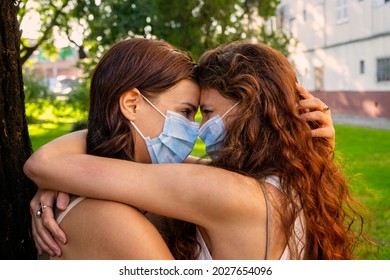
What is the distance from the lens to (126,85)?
2.67 metres

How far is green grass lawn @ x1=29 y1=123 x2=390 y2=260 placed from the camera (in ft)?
20.2

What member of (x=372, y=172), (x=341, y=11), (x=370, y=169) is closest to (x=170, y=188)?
(x=372, y=172)

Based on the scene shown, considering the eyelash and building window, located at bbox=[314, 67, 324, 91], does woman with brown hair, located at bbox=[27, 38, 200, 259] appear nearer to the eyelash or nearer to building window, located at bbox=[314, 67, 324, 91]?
the eyelash

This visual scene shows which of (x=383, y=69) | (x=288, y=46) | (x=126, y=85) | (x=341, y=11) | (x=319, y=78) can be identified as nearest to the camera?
(x=126, y=85)

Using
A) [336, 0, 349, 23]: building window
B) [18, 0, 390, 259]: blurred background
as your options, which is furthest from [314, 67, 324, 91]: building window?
[336, 0, 349, 23]: building window

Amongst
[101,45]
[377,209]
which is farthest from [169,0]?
[377,209]

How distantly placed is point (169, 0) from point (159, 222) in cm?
1197

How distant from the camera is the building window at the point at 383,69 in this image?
22266 millimetres

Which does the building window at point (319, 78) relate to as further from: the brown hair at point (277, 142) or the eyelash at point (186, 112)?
the brown hair at point (277, 142)

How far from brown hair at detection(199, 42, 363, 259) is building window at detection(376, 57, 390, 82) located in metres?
20.4

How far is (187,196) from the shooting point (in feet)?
7.70

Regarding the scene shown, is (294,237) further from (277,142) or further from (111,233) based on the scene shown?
(111,233)

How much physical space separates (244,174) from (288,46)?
16.3m
